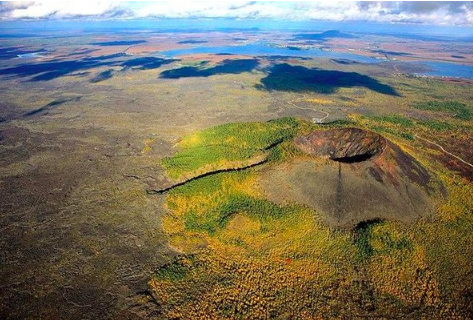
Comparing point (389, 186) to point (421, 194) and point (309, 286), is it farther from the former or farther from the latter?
point (309, 286)

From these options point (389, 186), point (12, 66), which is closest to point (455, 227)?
point (389, 186)

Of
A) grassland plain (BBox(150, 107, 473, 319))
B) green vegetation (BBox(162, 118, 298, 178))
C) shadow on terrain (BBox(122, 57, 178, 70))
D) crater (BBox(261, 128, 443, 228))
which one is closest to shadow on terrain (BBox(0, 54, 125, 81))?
shadow on terrain (BBox(122, 57, 178, 70))

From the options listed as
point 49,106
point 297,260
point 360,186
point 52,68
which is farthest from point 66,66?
point 297,260

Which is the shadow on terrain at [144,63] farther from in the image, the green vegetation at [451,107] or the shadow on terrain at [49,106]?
the green vegetation at [451,107]

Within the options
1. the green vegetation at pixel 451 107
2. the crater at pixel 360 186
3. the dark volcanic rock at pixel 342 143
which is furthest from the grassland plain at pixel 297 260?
the green vegetation at pixel 451 107

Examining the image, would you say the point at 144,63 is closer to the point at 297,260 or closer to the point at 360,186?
the point at 360,186
